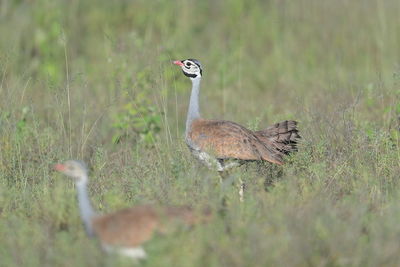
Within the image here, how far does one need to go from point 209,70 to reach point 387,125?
3632 mm

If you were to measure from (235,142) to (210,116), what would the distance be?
2723 millimetres

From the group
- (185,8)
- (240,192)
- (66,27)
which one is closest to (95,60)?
(66,27)

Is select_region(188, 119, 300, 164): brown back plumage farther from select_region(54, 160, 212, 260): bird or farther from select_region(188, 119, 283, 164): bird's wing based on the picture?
select_region(54, 160, 212, 260): bird

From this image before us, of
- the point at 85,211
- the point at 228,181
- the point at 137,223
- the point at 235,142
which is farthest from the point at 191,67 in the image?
the point at 137,223

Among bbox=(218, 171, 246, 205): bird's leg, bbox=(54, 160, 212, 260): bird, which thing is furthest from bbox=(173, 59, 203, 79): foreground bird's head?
bbox=(54, 160, 212, 260): bird

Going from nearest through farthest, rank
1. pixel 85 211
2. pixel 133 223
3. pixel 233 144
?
pixel 133 223, pixel 85 211, pixel 233 144

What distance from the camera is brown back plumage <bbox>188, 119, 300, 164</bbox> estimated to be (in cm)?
552

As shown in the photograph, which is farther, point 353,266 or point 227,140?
point 227,140

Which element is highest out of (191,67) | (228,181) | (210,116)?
(191,67)

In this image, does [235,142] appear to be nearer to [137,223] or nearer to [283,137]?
[283,137]

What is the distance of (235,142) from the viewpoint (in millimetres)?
5535

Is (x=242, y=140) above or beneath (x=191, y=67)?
beneath

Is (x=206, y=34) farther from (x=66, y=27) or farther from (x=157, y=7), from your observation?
(x=66, y=27)

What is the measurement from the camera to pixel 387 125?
268 inches
